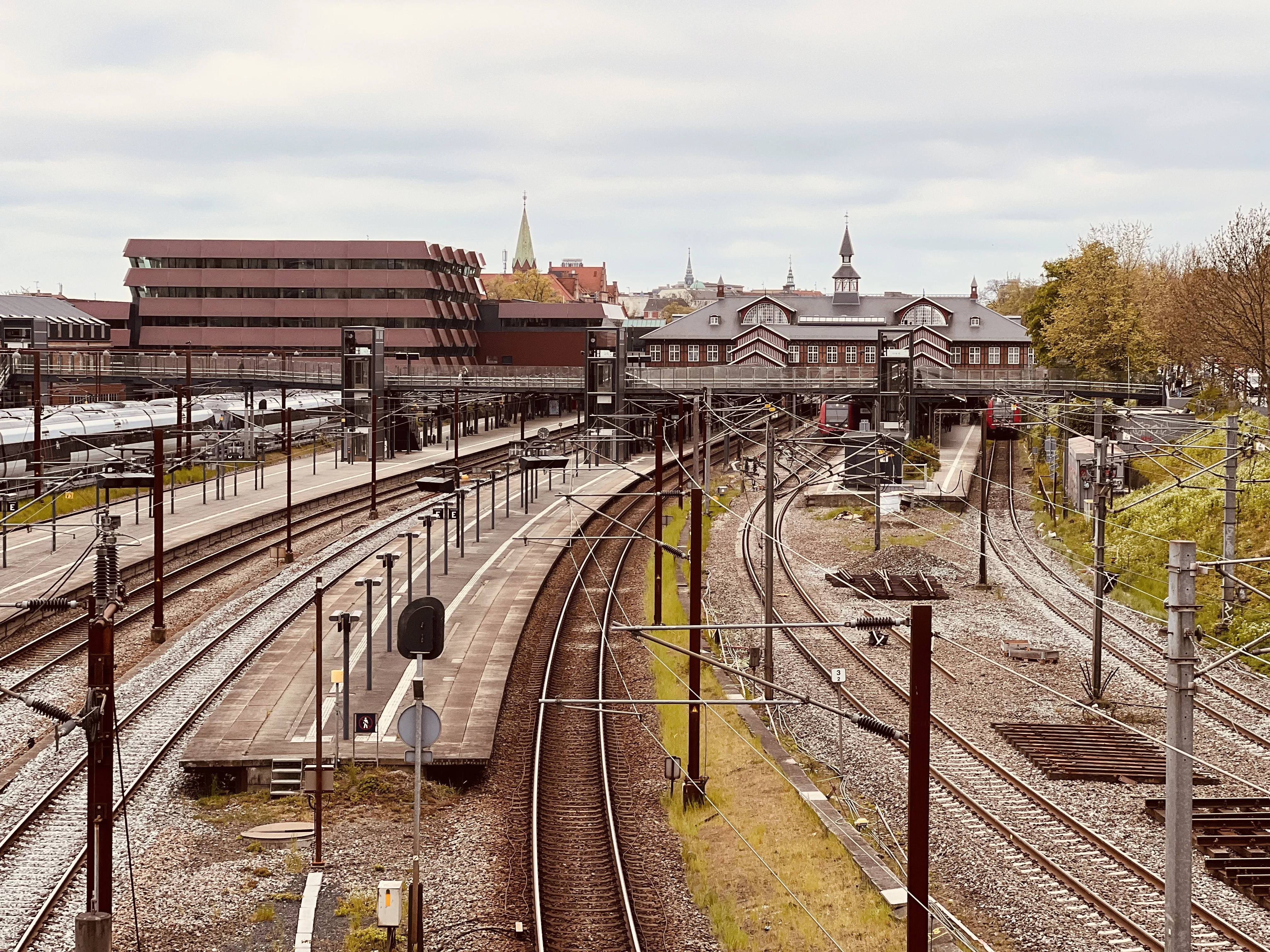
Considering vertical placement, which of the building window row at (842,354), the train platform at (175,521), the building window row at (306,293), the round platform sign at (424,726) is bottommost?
the train platform at (175,521)

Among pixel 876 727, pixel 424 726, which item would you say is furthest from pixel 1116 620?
pixel 876 727

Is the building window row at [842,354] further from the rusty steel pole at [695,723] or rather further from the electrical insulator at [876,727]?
the electrical insulator at [876,727]

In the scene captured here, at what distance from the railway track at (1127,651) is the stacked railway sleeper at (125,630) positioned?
61.1ft

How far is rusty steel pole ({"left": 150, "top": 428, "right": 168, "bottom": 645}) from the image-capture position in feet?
95.0

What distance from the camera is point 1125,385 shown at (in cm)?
7019

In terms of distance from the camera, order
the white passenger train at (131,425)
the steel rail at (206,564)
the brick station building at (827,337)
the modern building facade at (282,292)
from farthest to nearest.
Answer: the modern building facade at (282,292)
the brick station building at (827,337)
the white passenger train at (131,425)
the steel rail at (206,564)

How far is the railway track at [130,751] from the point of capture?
53.4ft

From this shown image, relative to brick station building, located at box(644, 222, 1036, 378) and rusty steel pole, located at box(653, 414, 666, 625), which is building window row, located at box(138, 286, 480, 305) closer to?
brick station building, located at box(644, 222, 1036, 378)

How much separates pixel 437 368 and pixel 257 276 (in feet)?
92.6

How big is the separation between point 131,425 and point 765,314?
183 ft

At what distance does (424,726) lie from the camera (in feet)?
52.1

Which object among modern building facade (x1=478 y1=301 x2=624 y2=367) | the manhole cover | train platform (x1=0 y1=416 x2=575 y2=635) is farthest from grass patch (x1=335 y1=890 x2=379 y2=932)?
modern building facade (x1=478 y1=301 x2=624 y2=367)

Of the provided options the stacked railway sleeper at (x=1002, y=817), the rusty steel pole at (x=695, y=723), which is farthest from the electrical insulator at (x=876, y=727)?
the rusty steel pole at (x=695, y=723)

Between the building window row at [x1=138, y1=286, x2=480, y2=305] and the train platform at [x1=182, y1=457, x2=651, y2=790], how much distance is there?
222 ft
